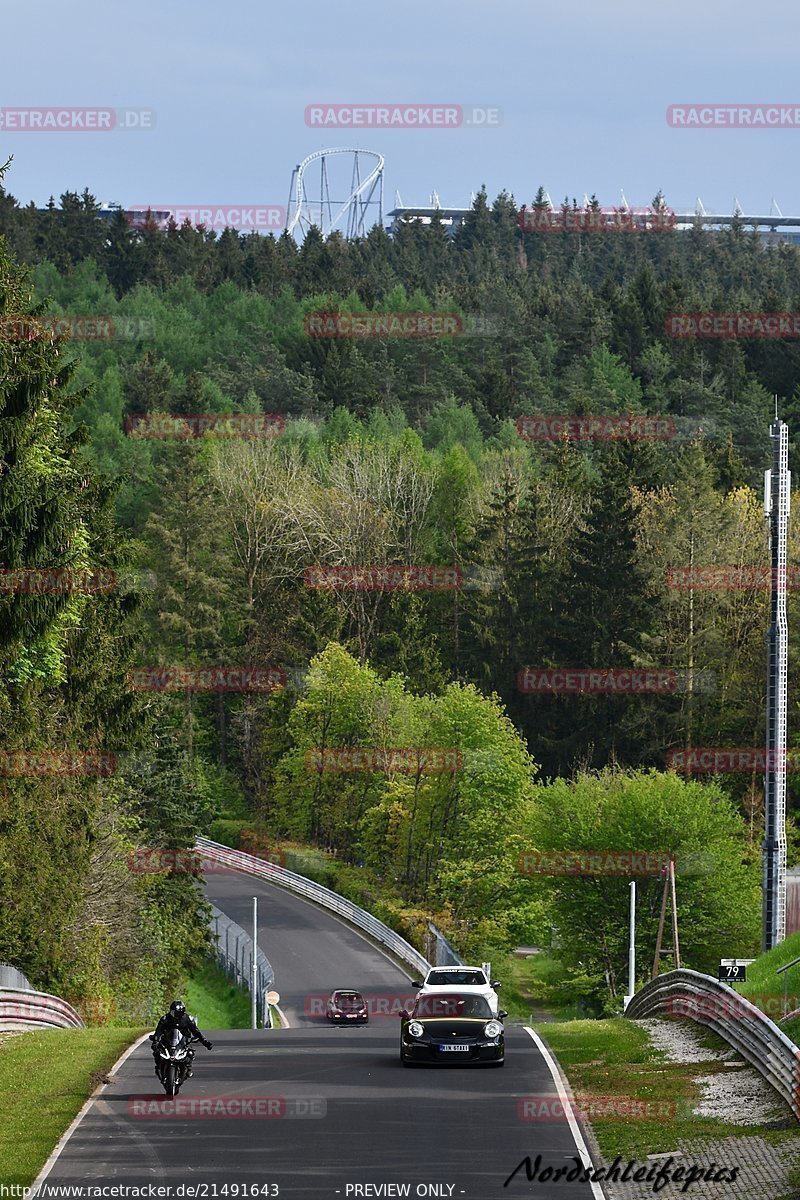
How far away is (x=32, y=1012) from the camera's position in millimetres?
34406

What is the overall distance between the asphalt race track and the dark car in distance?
27190 mm

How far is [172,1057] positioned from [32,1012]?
11.7 metres

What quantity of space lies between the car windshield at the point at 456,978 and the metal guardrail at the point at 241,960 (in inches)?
1271

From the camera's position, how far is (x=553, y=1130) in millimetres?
21828

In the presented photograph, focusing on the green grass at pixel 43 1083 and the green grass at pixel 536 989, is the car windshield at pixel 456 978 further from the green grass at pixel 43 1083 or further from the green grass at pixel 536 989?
the green grass at pixel 536 989

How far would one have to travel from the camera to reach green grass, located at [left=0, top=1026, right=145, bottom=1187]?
67.3ft

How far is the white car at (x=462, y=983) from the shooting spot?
27953mm

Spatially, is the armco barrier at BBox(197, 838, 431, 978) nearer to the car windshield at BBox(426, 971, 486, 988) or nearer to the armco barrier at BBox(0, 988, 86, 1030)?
the armco barrier at BBox(0, 988, 86, 1030)

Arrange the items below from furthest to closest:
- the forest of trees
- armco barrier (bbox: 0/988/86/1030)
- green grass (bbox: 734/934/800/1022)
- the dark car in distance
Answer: the dark car in distance
the forest of trees
armco barrier (bbox: 0/988/86/1030)
green grass (bbox: 734/934/800/1022)

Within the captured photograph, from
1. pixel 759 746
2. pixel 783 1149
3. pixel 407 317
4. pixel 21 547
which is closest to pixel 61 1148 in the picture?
pixel 783 1149

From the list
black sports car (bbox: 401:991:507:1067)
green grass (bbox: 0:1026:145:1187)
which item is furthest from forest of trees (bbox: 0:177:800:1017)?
black sports car (bbox: 401:991:507:1067)

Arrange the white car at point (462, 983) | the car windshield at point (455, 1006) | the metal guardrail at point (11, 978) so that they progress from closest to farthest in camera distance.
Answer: the car windshield at point (455, 1006), the white car at point (462, 983), the metal guardrail at point (11, 978)

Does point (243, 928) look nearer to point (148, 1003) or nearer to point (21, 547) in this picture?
point (148, 1003)

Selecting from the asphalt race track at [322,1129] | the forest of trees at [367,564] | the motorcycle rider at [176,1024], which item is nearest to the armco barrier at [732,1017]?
the asphalt race track at [322,1129]
